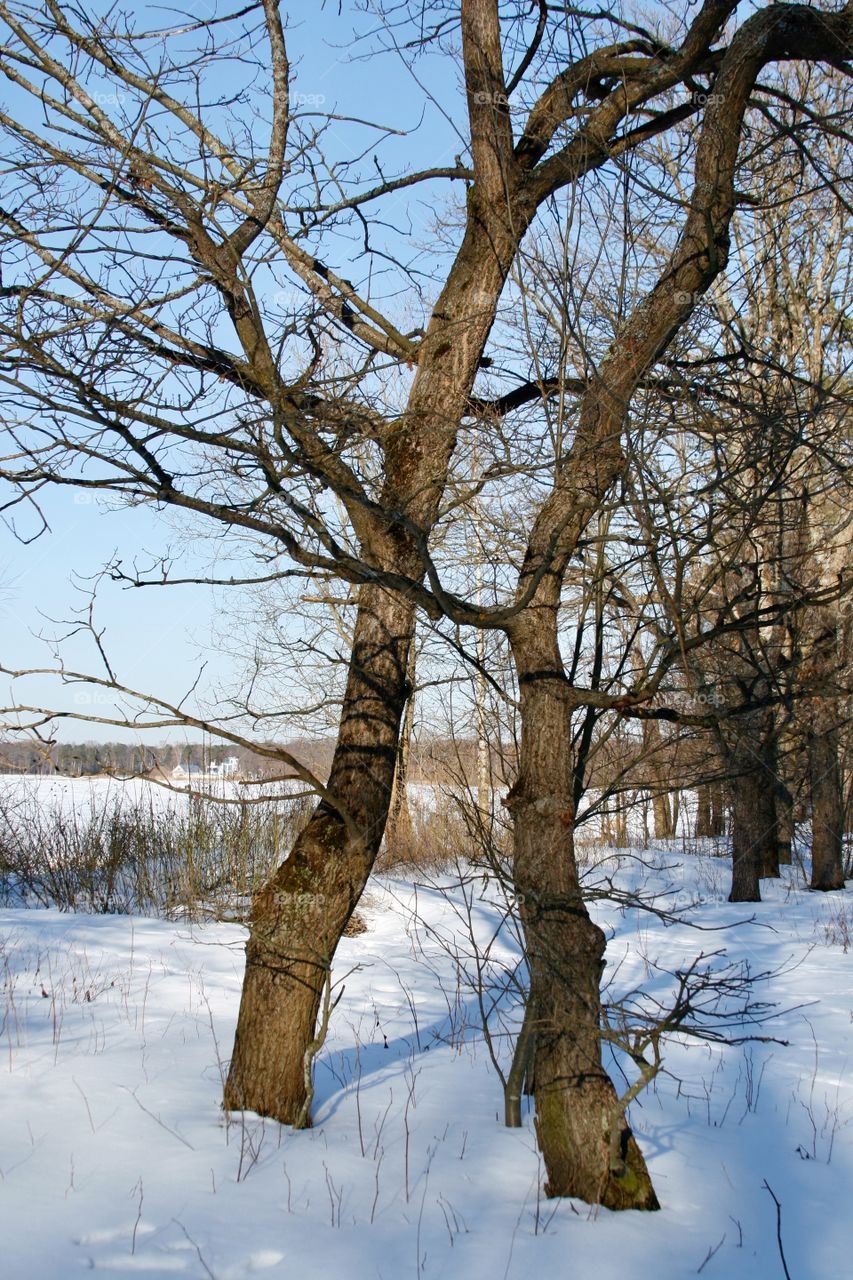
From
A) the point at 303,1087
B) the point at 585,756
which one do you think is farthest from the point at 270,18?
the point at 303,1087

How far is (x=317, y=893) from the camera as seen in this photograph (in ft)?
11.7

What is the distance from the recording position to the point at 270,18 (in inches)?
147

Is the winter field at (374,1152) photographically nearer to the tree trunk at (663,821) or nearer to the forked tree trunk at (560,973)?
the forked tree trunk at (560,973)

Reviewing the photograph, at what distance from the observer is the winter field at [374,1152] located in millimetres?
2568

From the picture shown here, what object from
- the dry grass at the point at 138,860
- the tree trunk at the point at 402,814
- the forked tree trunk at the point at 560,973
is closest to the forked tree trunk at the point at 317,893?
the forked tree trunk at the point at 560,973

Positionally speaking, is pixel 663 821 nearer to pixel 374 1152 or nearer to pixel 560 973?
pixel 374 1152

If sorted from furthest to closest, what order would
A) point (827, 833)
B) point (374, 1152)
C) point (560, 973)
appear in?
point (827, 833)
point (374, 1152)
point (560, 973)

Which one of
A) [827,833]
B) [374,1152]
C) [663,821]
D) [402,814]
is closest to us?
[374,1152]

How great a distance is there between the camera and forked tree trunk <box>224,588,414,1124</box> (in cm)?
345

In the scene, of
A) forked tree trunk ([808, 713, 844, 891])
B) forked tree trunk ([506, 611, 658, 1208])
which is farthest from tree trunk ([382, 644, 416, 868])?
forked tree trunk ([506, 611, 658, 1208])

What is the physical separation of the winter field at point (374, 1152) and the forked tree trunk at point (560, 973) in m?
0.13

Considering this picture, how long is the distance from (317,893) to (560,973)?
1039mm

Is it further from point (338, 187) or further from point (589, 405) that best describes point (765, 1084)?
point (338, 187)

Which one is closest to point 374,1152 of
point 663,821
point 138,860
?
point 138,860
